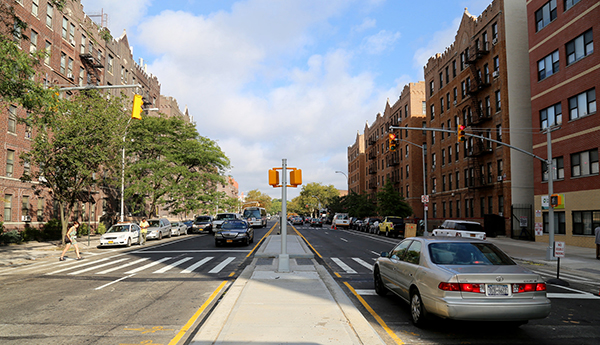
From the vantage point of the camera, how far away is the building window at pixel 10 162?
2964cm

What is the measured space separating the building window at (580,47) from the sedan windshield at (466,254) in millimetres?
25072

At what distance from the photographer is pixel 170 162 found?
44.1 m

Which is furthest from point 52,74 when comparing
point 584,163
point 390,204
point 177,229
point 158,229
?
point 584,163

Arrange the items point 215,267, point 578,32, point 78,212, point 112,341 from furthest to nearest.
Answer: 1. point 78,212
2. point 578,32
3. point 215,267
4. point 112,341

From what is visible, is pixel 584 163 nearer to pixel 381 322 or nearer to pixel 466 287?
pixel 381 322

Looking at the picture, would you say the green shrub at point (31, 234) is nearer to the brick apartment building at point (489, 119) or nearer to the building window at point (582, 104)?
the brick apartment building at point (489, 119)

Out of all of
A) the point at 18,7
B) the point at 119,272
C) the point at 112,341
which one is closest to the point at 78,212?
the point at 18,7

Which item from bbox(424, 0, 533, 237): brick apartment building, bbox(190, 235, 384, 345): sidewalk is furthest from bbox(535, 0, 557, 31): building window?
bbox(190, 235, 384, 345): sidewalk

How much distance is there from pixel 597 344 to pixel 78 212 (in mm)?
40584

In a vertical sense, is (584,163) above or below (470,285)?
above

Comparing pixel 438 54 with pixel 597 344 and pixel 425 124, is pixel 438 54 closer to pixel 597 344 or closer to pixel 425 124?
pixel 425 124

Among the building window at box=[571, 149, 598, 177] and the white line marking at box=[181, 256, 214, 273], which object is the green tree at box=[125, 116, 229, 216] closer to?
the white line marking at box=[181, 256, 214, 273]

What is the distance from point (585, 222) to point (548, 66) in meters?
11.5

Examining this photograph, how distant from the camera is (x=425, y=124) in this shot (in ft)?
187
